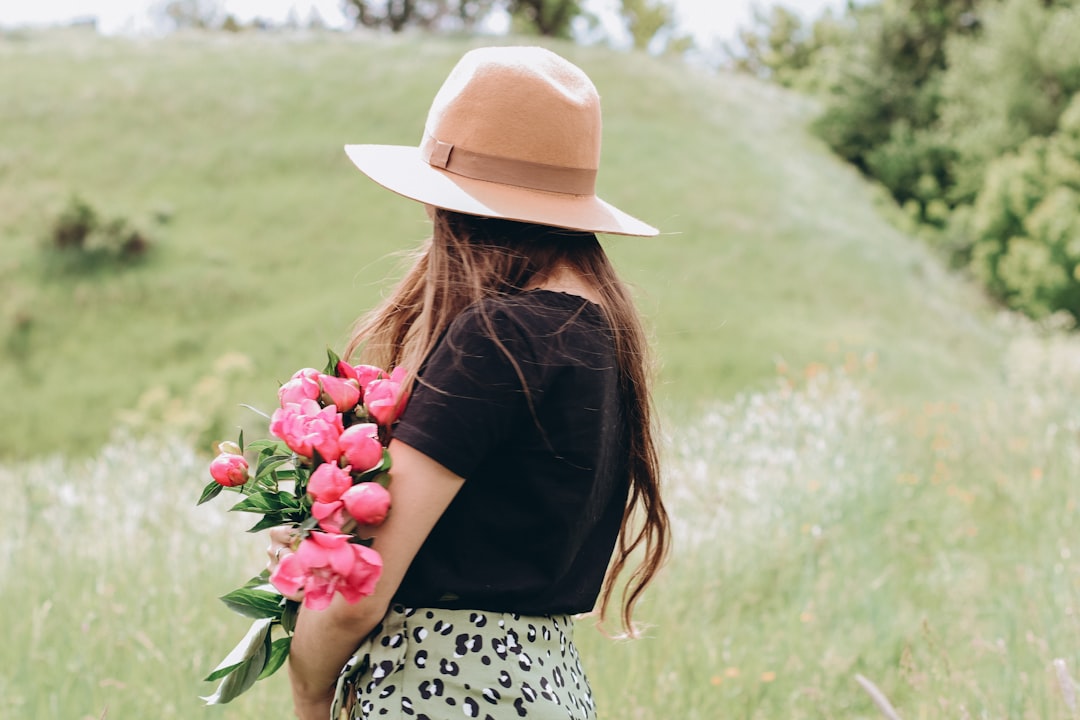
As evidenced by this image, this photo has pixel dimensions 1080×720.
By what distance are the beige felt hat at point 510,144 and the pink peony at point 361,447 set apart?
1.42 feet

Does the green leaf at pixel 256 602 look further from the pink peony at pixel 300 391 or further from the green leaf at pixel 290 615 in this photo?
the pink peony at pixel 300 391

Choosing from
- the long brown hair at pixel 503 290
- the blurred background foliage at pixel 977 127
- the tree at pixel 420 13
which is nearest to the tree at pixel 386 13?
the tree at pixel 420 13

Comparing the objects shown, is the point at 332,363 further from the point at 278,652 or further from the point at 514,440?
the point at 278,652

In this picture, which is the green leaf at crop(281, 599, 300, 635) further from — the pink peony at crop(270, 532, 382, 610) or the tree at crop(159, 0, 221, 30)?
the tree at crop(159, 0, 221, 30)

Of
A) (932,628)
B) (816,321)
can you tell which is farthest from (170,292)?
(932,628)

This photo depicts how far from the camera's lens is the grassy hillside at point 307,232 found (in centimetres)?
1311

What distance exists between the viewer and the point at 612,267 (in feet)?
5.91

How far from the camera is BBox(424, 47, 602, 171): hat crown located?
167 cm

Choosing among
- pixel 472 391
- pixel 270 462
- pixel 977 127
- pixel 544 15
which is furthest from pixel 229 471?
pixel 544 15

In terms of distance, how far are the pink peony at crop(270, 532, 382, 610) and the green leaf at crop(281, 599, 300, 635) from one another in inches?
9.3

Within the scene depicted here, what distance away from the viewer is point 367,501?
136cm

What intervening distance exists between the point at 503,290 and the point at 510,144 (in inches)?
10.7

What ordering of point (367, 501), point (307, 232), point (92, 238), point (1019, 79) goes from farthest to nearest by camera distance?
point (1019, 79) < point (307, 232) < point (92, 238) < point (367, 501)

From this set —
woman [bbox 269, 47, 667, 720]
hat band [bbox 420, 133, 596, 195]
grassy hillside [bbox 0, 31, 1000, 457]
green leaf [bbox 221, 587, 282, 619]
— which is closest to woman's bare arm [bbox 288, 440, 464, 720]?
woman [bbox 269, 47, 667, 720]
